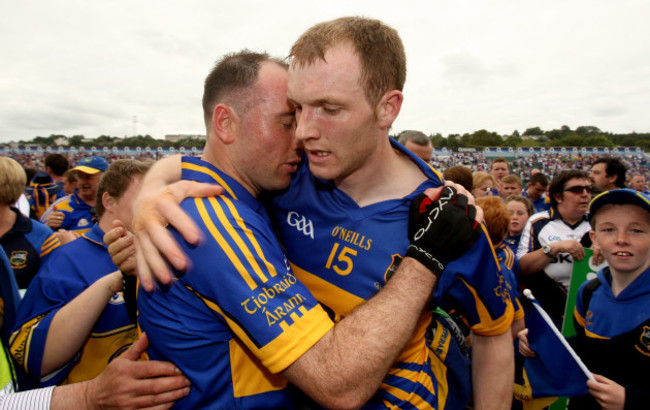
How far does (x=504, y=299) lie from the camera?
6.53 feet

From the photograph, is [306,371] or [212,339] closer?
[306,371]

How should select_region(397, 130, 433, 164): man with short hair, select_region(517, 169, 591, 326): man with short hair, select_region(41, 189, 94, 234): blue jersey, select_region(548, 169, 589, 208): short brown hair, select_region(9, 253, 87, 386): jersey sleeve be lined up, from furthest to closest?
select_region(41, 189, 94, 234): blue jersey, select_region(397, 130, 433, 164): man with short hair, select_region(548, 169, 589, 208): short brown hair, select_region(517, 169, 591, 326): man with short hair, select_region(9, 253, 87, 386): jersey sleeve

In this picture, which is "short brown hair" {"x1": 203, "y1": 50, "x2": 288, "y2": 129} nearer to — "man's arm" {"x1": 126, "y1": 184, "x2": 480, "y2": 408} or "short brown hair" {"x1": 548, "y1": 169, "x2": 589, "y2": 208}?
"man's arm" {"x1": 126, "y1": 184, "x2": 480, "y2": 408}

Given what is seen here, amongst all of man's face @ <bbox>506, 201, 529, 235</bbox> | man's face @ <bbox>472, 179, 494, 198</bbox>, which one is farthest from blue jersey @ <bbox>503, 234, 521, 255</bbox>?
man's face @ <bbox>472, 179, 494, 198</bbox>

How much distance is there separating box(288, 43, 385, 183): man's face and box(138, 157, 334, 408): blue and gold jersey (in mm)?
489

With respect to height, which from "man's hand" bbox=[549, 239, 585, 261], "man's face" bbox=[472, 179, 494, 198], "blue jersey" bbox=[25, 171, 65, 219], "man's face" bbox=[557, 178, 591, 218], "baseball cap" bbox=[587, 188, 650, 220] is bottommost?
"blue jersey" bbox=[25, 171, 65, 219]

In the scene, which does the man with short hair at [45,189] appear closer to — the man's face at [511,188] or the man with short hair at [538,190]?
the man's face at [511,188]

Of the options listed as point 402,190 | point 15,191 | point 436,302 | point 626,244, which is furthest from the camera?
point 15,191

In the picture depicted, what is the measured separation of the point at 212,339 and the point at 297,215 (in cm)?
84

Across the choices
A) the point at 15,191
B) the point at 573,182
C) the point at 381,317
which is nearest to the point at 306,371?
the point at 381,317

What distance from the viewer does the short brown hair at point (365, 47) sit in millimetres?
1886

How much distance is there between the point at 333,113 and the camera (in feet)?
6.26

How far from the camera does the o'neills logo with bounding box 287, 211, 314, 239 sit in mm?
2186

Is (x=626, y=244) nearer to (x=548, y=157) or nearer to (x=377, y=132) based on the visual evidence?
(x=377, y=132)
